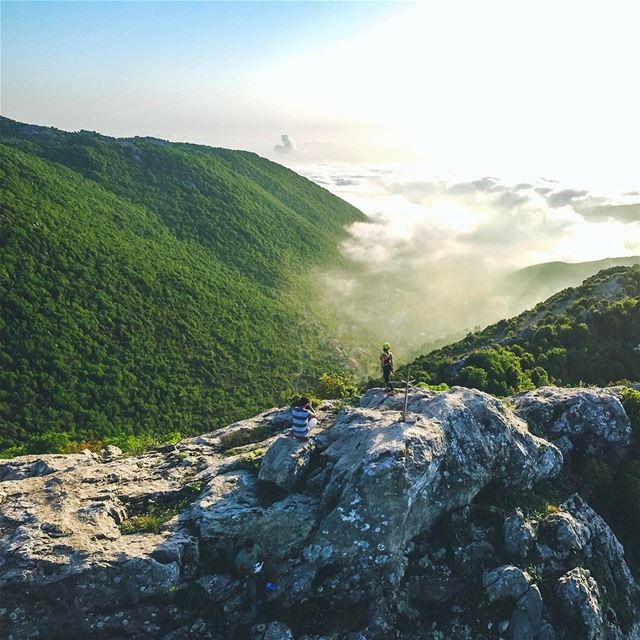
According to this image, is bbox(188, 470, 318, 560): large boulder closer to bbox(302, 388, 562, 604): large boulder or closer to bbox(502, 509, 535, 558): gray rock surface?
bbox(302, 388, 562, 604): large boulder

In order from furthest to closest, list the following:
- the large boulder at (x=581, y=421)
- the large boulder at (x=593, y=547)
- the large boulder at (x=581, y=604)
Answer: the large boulder at (x=581, y=421), the large boulder at (x=593, y=547), the large boulder at (x=581, y=604)

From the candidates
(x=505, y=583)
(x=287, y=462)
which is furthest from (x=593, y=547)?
(x=287, y=462)

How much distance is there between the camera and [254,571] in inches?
619

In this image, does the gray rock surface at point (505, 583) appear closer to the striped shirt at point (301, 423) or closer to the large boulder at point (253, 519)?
the large boulder at point (253, 519)

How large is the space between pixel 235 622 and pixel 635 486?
19.0 metres

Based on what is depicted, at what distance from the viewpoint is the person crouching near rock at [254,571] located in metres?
15.4

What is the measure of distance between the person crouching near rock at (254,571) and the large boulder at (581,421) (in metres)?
15.7

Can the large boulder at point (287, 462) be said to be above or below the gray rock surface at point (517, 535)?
above

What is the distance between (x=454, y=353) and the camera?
6531 centimetres

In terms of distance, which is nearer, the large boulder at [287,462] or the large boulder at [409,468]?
the large boulder at [409,468]

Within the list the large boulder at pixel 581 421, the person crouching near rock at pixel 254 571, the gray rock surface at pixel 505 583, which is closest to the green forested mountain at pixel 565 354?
the large boulder at pixel 581 421

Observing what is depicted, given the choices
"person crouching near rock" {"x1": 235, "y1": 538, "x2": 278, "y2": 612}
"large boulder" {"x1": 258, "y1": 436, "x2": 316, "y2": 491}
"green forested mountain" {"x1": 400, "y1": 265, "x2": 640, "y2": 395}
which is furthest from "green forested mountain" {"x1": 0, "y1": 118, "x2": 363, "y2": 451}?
"person crouching near rock" {"x1": 235, "y1": 538, "x2": 278, "y2": 612}

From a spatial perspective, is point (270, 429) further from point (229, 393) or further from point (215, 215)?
point (215, 215)

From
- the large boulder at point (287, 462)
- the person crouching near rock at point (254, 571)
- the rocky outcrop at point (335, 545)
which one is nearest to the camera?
the rocky outcrop at point (335, 545)
